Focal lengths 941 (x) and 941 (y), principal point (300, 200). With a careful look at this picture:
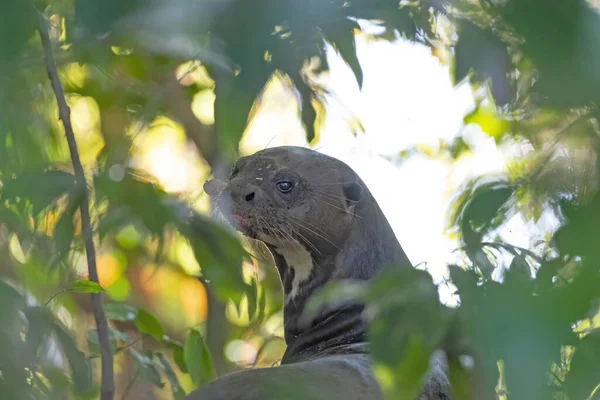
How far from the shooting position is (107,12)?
0.72 metres

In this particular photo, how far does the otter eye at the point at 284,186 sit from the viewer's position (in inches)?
65.8

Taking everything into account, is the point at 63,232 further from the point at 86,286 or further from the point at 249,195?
the point at 249,195

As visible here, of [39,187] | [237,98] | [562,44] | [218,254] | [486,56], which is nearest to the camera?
[562,44]

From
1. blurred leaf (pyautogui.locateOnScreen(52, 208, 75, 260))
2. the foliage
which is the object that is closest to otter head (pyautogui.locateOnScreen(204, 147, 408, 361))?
the foliage

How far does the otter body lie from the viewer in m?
1.64

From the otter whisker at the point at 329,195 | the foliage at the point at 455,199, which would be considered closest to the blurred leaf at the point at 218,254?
the foliage at the point at 455,199

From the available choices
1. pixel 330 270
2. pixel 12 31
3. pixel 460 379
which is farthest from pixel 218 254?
pixel 12 31

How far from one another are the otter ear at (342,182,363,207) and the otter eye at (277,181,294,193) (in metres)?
0.11

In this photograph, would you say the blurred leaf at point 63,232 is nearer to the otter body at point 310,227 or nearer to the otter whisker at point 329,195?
the otter body at point 310,227

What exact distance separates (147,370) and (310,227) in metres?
0.39

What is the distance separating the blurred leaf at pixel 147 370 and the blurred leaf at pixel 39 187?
0.52 m

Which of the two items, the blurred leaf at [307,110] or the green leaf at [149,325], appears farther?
the green leaf at [149,325]

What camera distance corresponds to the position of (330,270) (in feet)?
5.62

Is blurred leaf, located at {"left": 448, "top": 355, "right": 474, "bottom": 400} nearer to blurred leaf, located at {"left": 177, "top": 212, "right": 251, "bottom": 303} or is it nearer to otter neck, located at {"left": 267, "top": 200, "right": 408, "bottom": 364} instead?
blurred leaf, located at {"left": 177, "top": 212, "right": 251, "bottom": 303}
